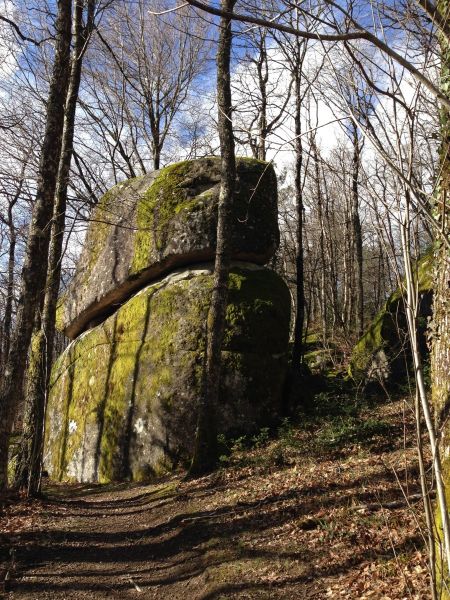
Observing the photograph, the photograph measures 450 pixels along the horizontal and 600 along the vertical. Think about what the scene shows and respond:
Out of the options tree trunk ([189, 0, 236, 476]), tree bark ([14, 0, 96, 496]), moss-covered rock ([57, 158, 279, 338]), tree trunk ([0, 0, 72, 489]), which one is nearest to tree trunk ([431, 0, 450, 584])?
A: tree trunk ([0, 0, 72, 489])

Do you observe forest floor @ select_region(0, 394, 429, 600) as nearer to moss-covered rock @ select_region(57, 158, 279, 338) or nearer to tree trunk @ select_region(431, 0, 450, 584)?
tree trunk @ select_region(431, 0, 450, 584)

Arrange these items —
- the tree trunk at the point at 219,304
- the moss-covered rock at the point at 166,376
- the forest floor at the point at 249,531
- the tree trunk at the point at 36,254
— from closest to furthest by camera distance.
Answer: the forest floor at the point at 249,531 → the tree trunk at the point at 36,254 → the tree trunk at the point at 219,304 → the moss-covered rock at the point at 166,376

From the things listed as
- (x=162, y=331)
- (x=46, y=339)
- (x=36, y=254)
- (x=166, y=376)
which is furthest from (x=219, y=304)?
(x=36, y=254)

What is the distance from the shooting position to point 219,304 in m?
7.68

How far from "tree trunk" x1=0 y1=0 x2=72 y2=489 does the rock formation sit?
1.89m

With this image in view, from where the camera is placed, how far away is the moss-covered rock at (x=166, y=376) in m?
8.74

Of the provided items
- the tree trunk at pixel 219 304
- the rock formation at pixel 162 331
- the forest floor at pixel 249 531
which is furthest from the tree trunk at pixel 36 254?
the tree trunk at pixel 219 304

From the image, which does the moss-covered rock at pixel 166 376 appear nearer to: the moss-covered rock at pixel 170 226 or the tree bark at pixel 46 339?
the moss-covered rock at pixel 170 226

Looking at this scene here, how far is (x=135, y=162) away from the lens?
18.3 meters

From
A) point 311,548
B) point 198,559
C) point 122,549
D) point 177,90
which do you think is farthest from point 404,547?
point 177,90

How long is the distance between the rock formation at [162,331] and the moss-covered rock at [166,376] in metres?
0.02

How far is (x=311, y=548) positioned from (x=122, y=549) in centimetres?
217

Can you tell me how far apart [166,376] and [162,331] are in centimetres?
93

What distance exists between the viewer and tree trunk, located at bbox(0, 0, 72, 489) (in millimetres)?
6117
